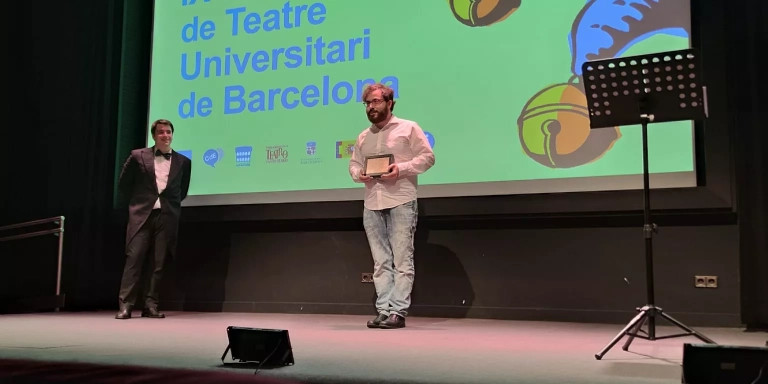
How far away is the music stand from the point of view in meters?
2.79

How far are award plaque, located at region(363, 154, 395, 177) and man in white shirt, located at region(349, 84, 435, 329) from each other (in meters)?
0.03

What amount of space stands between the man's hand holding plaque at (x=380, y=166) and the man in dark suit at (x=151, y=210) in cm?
170

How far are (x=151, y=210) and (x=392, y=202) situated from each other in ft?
6.26

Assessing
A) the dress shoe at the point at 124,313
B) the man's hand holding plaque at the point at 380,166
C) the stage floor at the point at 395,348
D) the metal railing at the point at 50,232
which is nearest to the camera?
the stage floor at the point at 395,348

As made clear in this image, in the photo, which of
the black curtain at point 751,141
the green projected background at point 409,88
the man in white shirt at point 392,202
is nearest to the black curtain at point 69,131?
the green projected background at point 409,88

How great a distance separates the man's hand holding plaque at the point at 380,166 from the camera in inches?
151

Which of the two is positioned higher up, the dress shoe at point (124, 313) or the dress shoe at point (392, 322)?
the dress shoe at point (392, 322)

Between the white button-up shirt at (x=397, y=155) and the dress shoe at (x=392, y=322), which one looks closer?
the dress shoe at (x=392, y=322)

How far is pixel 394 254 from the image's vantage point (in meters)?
4.00

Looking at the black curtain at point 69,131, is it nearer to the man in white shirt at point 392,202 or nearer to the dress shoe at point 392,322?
the man in white shirt at point 392,202

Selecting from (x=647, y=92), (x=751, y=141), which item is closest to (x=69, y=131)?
(x=647, y=92)

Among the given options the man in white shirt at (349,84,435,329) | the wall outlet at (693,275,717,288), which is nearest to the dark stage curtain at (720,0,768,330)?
the wall outlet at (693,275,717,288)

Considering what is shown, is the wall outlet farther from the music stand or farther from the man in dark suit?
the man in dark suit

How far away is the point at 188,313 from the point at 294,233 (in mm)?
1041
